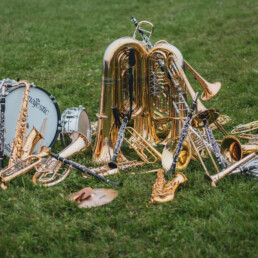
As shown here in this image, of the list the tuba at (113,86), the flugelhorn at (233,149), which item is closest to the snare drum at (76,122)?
the tuba at (113,86)

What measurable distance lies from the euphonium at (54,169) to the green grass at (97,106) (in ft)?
0.32

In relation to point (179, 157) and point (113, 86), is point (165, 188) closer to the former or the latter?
point (179, 157)

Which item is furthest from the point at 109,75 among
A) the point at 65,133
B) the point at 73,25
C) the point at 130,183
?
the point at 73,25

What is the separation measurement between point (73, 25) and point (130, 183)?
760 cm

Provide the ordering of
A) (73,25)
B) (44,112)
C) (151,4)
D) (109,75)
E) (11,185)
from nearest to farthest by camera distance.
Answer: (11,185)
(109,75)
(44,112)
(73,25)
(151,4)

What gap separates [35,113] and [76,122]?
50cm

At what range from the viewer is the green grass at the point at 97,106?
254 cm

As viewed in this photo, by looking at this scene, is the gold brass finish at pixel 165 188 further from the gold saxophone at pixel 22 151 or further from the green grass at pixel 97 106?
the gold saxophone at pixel 22 151

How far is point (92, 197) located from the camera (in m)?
3.13

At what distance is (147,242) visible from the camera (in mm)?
2578

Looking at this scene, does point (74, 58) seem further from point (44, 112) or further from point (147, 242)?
point (147, 242)

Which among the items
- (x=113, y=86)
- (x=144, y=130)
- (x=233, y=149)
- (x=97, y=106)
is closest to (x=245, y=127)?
(x=233, y=149)

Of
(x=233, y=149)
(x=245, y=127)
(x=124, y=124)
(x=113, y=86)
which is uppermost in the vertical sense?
(x=113, y=86)

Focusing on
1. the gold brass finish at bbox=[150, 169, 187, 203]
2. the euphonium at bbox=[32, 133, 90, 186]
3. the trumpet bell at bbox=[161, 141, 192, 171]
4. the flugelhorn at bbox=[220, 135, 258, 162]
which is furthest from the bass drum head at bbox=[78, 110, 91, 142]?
the flugelhorn at bbox=[220, 135, 258, 162]
